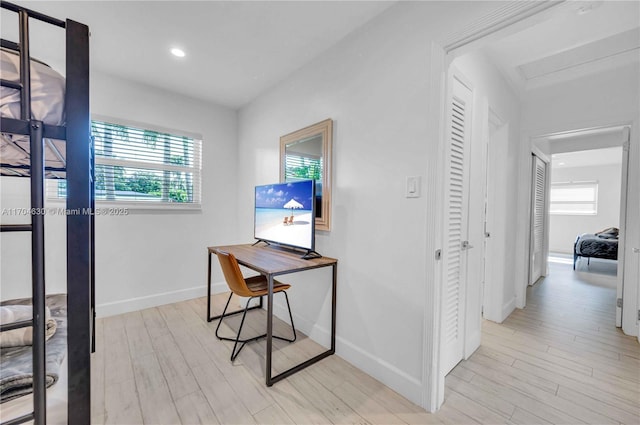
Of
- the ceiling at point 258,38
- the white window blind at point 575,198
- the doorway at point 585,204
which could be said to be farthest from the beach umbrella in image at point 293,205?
the white window blind at point 575,198

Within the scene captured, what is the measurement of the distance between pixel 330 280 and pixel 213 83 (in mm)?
2413

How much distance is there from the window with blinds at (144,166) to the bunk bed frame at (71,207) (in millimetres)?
2291

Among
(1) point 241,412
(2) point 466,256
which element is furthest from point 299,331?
(2) point 466,256

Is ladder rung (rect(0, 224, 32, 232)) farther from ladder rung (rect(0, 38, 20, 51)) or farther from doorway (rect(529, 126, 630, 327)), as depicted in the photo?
doorway (rect(529, 126, 630, 327))

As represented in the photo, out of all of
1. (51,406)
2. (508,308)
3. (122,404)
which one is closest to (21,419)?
(51,406)

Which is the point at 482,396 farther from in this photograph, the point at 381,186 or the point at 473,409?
the point at 381,186

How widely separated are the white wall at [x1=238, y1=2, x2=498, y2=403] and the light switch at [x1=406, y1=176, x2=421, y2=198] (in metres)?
0.04

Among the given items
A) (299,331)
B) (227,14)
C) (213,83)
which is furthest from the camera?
(213,83)

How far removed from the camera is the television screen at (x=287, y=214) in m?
2.08

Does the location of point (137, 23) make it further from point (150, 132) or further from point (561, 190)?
point (561, 190)

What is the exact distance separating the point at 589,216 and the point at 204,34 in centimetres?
929

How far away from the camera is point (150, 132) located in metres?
3.00

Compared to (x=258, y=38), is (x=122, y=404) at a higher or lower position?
lower

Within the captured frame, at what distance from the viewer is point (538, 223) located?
4.22m
